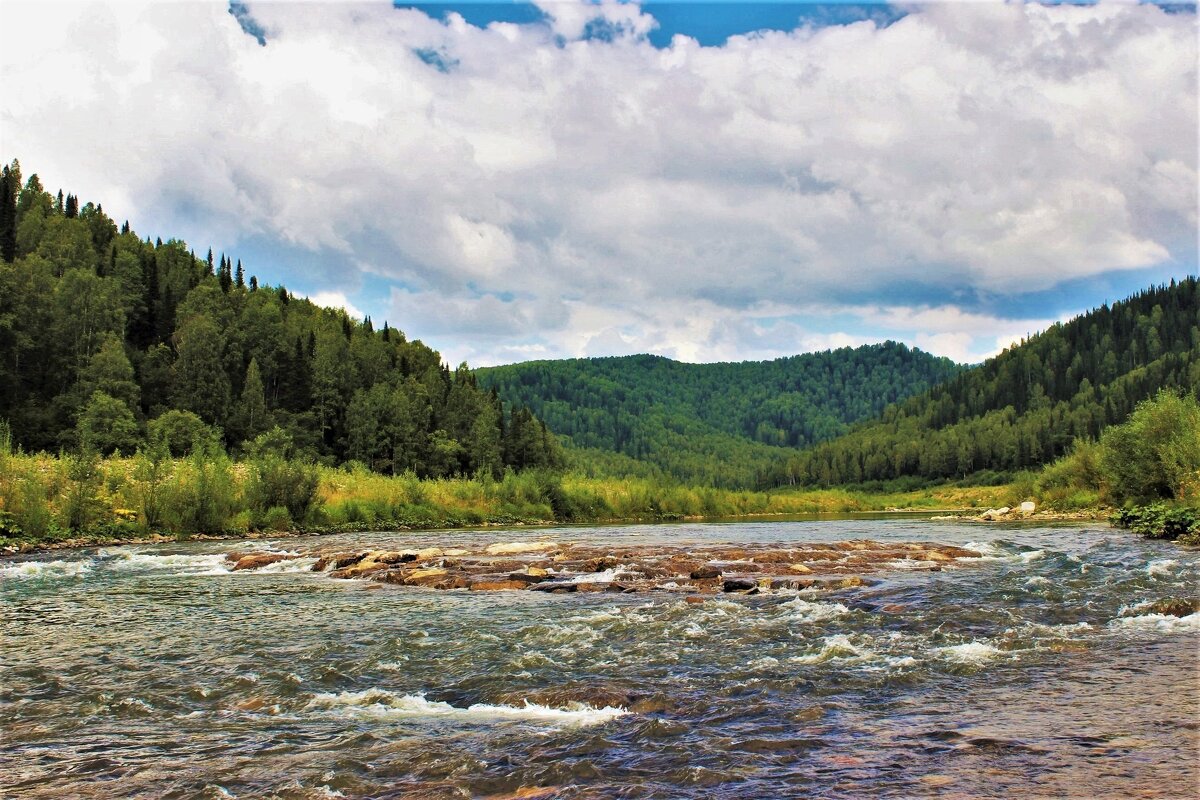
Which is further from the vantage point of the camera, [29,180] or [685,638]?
[29,180]

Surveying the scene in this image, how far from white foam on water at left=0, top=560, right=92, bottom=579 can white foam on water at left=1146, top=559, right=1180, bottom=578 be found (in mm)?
36232

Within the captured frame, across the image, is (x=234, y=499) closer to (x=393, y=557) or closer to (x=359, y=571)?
(x=393, y=557)

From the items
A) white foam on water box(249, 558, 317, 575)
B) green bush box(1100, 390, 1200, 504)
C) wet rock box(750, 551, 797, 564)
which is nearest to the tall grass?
white foam on water box(249, 558, 317, 575)

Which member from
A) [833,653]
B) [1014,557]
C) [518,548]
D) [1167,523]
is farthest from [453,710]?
[1167,523]

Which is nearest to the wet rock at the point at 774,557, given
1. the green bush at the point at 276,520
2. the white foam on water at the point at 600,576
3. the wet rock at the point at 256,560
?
the white foam on water at the point at 600,576

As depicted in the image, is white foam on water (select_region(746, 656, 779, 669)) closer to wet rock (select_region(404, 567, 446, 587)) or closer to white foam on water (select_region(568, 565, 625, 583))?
white foam on water (select_region(568, 565, 625, 583))

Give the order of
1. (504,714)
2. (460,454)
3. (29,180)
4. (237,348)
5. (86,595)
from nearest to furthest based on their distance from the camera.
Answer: (504,714) < (86,595) < (237,348) < (460,454) < (29,180)

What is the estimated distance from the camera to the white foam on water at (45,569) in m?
28.0

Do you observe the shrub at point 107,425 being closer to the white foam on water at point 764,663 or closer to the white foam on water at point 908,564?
the white foam on water at point 908,564

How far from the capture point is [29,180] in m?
154

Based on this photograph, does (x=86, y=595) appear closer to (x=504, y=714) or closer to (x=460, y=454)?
(x=504, y=714)

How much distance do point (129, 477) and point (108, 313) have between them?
62.3m

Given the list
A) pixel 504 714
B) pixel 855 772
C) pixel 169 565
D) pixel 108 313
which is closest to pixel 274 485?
pixel 169 565

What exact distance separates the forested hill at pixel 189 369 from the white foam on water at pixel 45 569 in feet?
167
